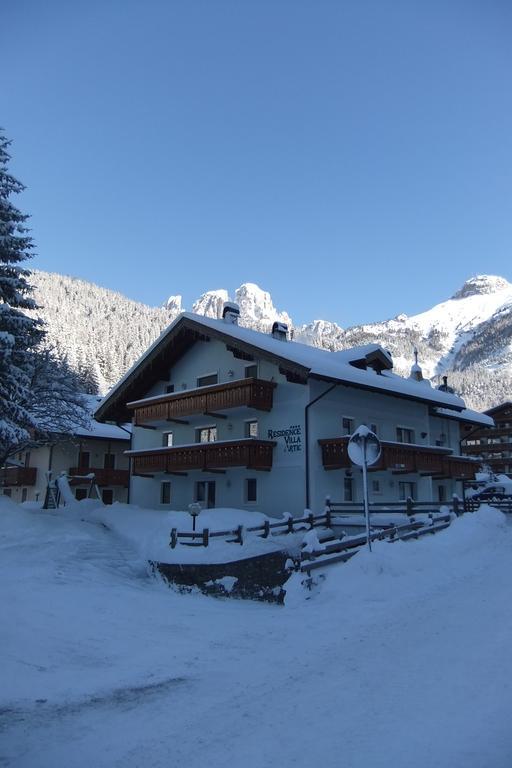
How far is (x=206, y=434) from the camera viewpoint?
3127cm

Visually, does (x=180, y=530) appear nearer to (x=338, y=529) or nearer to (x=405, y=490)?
(x=338, y=529)

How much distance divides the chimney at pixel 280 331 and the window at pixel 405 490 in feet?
33.0

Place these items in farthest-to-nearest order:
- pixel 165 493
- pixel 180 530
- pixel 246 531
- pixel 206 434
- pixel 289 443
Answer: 1. pixel 165 493
2. pixel 206 434
3. pixel 289 443
4. pixel 180 530
5. pixel 246 531

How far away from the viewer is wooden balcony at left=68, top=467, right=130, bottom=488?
44219 millimetres

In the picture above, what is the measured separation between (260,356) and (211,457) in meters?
5.07

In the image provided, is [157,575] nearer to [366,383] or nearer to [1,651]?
[1,651]

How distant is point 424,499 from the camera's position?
32938 mm

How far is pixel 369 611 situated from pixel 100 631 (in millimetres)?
5799

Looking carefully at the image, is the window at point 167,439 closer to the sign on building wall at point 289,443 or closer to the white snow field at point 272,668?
the sign on building wall at point 289,443

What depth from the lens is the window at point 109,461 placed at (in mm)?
46125

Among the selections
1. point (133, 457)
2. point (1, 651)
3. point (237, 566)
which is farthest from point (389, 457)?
point (1, 651)

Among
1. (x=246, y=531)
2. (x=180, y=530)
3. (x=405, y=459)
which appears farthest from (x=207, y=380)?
(x=246, y=531)

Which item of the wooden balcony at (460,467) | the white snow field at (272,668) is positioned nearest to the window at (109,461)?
the wooden balcony at (460,467)

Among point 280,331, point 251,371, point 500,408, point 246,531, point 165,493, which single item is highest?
point 500,408
